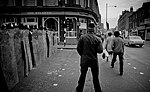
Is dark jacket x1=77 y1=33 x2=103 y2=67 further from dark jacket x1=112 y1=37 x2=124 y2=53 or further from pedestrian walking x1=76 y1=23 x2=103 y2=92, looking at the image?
dark jacket x1=112 y1=37 x2=124 y2=53

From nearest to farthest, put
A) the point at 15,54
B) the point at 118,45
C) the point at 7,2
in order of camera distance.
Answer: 1. the point at 15,54
2. the point at 118,45
3. the point at 7,2

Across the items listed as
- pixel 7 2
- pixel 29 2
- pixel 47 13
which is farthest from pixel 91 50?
pixel 7 2

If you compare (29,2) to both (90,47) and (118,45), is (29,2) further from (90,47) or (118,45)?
(90,47)

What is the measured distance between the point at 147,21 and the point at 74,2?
1057 inches

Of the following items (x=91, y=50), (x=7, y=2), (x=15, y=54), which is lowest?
(x=15, y=54)

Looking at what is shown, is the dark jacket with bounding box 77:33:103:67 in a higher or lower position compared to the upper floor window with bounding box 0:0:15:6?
lower

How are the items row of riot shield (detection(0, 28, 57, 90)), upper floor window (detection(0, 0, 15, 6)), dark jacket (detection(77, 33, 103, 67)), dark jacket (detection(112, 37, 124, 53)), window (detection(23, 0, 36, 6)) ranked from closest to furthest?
1. row of riot shield (detection(0, 28, 57, 90))
2. dark jacket (detection(77, 33, 103, 67))
3. dark jacket (detection(112, 37, 124, 53))
4. window (detection(23, 0, 36, 6))
5. upper floor window (detection(0, 0, 15, 6))

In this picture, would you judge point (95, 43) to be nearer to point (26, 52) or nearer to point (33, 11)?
point (26, 52)

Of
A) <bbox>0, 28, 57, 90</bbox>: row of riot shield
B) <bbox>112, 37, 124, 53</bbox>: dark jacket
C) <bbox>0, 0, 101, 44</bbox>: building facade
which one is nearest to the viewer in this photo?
<bbox>0, 28, 57, 90</bbox>: row of riot shield

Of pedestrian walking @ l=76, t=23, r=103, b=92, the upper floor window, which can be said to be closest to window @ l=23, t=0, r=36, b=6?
the upper floor window

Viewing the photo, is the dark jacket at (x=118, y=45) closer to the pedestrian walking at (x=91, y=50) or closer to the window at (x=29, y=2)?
the pedestrian walking at (x=91, y=50)

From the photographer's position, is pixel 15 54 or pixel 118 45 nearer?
pixel 15 54

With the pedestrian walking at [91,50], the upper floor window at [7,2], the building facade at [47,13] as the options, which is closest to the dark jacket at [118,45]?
the pedestrian walking at [91,50]

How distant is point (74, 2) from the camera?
2472 centimetres
